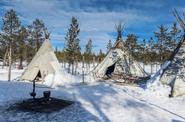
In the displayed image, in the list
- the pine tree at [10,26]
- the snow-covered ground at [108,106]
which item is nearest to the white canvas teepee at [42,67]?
the snow-covered ground at [108,106]

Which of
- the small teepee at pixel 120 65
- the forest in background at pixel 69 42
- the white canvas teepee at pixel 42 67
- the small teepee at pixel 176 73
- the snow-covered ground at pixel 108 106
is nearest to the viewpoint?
the snow-covered ground at pixel 108 106

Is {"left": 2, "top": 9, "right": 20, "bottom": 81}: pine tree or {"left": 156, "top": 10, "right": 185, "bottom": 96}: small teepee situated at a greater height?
{"left": 2, "top": 9, "right": 20, "bottom": 81}: pine tree

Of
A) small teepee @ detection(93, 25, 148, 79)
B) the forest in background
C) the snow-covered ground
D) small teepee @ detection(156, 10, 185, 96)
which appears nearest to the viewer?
the snow-covered ground

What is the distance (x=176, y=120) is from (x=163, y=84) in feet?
25.4

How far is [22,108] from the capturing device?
1323 centimetres

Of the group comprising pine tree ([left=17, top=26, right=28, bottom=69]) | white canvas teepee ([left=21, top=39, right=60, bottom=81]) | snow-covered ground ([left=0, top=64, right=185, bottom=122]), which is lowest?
snow-covered ground ([left=0, top=64, right=185, bottom=122])

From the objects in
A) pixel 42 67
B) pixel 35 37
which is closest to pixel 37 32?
pixel 35 37

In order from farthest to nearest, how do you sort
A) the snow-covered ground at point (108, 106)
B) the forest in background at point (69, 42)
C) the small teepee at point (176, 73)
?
the forest in background at point (69, 42) < the small teepee at point (176, 73) < the snow-covered ground at point (108, 106)

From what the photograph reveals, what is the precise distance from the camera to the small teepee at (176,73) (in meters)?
18.2

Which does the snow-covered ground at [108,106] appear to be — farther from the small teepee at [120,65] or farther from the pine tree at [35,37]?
the pine tree at [35,37]

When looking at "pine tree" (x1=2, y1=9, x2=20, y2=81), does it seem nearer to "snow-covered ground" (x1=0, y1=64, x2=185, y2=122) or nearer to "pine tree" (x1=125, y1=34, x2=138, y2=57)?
"pine tree" (x1=125, y1=34, x2=138, y2=57)

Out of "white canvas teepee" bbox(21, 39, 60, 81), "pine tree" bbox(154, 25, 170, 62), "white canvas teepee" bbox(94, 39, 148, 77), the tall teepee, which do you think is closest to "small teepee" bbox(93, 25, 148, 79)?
"white canvas teepee" bbox(94, 39, 148, 77)

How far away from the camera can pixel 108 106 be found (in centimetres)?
1440

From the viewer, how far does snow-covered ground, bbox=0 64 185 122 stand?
11.9 meters
